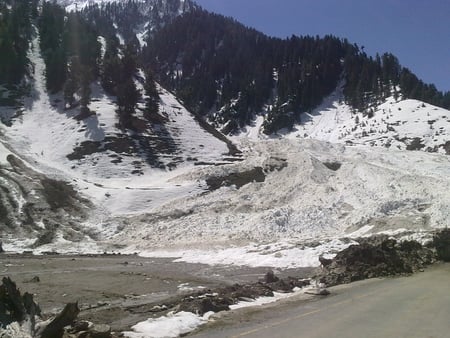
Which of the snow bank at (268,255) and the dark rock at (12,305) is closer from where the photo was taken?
the dark rock at (12,305)

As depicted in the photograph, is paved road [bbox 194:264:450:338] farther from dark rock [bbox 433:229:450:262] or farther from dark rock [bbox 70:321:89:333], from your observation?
dark rock [bbox 433:229:450:262]

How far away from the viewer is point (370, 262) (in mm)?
19359

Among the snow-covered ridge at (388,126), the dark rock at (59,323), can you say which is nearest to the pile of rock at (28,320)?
the dark rock at (59,323)

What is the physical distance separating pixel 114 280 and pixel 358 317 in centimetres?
1117

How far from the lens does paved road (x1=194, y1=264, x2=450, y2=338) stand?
30.6 ft

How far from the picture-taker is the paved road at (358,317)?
30.6 ft

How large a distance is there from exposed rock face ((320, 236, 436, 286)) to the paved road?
2142 millimetres

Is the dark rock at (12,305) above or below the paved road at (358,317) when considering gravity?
above

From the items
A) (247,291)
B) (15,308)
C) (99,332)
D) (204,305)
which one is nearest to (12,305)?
(15,308)

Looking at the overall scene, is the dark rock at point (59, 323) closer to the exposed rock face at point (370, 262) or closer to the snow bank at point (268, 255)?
the exposed rock face at point (370, 262)

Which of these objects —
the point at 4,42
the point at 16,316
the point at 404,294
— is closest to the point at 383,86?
the point at 4,42

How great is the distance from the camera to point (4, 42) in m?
74.2

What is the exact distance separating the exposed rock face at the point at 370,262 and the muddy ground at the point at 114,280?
212cm

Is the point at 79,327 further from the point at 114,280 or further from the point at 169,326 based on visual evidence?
the point at 114,280
